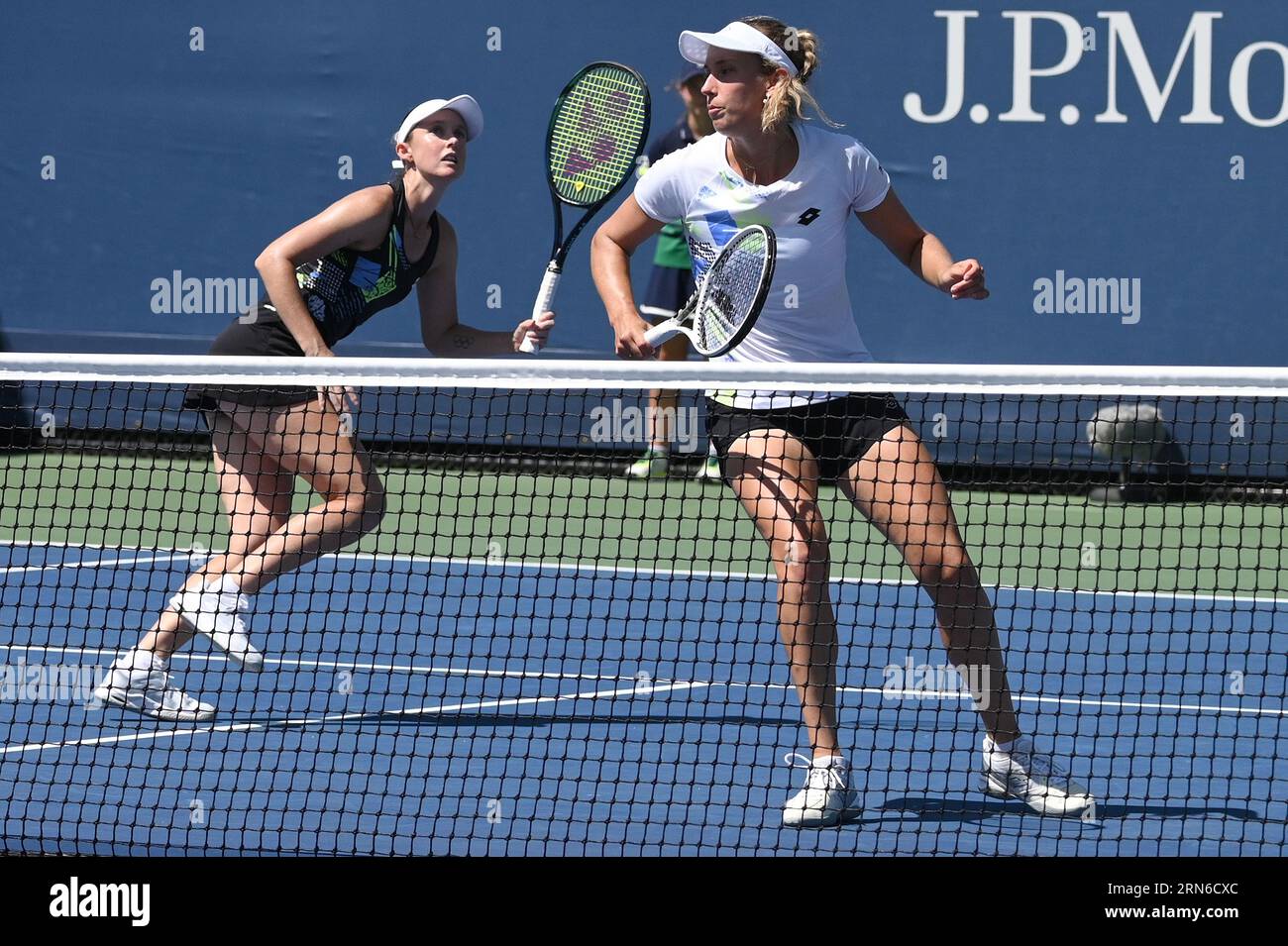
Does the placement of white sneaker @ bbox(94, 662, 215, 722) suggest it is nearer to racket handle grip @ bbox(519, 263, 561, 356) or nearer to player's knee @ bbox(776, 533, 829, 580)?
racket handle grip @ bbox(519, 263, 561, 356)

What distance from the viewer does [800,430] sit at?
4.31 metres

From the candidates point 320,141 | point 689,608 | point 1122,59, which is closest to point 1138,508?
point 1122,59

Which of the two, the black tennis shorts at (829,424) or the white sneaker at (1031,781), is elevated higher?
the black tennis shorts at (829,424)

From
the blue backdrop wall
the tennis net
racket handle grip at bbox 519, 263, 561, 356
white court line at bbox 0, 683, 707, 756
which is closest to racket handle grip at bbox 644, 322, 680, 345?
the tennis net

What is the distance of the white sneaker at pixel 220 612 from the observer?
4910mm

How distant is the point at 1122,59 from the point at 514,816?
6.03 meters

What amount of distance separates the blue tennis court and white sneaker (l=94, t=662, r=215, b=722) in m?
0.06

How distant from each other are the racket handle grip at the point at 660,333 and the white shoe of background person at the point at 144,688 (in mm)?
1640

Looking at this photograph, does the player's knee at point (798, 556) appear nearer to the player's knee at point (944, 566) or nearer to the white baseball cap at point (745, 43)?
the player's knee at point (944, 566)

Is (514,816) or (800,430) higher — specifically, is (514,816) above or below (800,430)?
below

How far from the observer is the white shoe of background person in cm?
502

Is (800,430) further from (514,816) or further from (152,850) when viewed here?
(152,850)
